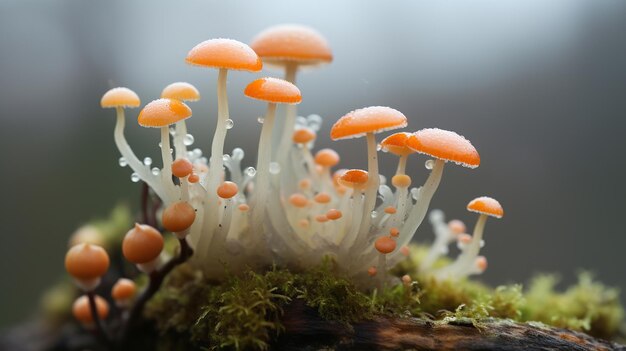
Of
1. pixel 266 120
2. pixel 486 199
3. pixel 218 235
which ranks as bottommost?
pixel 218 235

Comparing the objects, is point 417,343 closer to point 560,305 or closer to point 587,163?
point 560,305

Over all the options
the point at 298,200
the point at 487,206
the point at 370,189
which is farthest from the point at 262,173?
the point at 487,206

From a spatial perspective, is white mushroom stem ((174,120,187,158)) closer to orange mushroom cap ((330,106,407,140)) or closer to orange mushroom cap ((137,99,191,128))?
orange mushroom cap ((137,99,191,128))

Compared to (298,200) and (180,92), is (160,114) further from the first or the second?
(298,200)

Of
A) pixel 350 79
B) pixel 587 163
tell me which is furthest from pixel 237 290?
pixel 587 163

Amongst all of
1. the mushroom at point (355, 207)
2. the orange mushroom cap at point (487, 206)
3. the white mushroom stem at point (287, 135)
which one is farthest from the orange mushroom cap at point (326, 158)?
the orange mushroom cap at point (487, 206)

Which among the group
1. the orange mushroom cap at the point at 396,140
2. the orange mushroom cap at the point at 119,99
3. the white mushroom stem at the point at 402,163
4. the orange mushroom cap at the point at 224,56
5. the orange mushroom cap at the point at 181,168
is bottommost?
the orange mushroom cap at the point at 181,168

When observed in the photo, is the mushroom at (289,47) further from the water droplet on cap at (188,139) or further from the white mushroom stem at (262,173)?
the water droplet on cap at (188,139)
